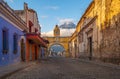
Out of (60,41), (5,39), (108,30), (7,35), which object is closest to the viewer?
(5,39)

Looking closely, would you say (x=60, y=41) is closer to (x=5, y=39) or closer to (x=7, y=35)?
(x=7, y=35)

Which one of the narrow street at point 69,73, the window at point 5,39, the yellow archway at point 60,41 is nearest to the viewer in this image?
the narrow street at point 69,73

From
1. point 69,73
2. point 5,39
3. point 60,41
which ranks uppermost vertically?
point 60,41

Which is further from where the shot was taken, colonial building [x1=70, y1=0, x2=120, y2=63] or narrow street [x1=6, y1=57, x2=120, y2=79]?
colonial building [x1=70, y1=0, x2=120, y2=63]

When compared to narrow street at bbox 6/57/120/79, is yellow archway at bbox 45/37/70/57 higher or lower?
higher

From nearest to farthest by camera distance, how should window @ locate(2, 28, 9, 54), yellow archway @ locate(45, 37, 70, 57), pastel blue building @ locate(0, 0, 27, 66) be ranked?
pastel blue building @ locate(0, 0, 27, 66) < window @ locate(2, 28, 9, 54) < yellow archway @ locate(45, 37, 70, 57)

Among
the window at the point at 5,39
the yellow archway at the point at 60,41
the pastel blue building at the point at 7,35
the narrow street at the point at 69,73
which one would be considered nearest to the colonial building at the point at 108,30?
the narrow street at the point at 69,73

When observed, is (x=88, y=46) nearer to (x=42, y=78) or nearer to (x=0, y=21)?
(x=0, y=21)

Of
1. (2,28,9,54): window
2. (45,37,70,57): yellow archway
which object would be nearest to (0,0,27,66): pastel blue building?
(2,28,9,54): window

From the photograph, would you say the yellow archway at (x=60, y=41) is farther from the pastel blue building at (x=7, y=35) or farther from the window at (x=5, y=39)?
the window at (x=5, y=39)

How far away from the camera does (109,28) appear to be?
955 inches

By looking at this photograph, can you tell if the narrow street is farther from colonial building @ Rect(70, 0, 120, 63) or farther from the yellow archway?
the yellow archway

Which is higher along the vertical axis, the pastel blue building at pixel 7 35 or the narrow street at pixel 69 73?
the pastel blue building at pixel 7 35

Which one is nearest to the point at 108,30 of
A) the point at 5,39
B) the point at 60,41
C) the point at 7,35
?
the point at 7,35
